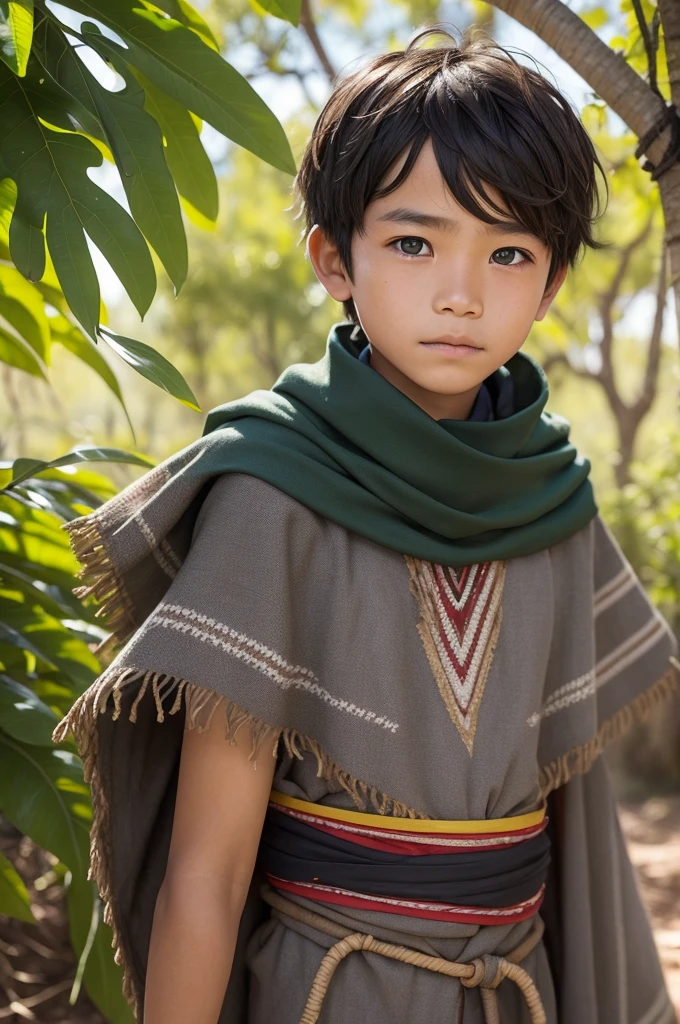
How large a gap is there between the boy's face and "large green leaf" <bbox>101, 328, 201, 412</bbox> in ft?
0.74

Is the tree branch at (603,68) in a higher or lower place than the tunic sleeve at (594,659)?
higher

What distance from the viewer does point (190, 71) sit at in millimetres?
1140

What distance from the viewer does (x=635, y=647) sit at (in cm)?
143

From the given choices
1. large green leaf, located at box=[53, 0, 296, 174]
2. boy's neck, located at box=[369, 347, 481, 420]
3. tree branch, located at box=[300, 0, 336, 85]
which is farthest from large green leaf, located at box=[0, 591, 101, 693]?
tree branch, located at box=[300, 0, 336, 85]

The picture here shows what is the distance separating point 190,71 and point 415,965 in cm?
101

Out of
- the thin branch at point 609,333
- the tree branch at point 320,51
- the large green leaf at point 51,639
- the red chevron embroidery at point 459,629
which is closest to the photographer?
the red chevron embroidery at point 459,629

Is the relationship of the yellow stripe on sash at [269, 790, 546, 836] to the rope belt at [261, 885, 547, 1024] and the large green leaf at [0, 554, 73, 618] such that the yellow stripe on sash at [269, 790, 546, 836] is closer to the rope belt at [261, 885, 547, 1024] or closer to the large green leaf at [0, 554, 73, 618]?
the rope belt at [261, 885, 547, 1024]

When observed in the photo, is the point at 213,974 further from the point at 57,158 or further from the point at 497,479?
the point at 57,158

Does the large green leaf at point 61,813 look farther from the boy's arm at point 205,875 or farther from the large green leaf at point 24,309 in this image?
the large green leaf at point 24,309

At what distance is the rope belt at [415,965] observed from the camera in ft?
3.61

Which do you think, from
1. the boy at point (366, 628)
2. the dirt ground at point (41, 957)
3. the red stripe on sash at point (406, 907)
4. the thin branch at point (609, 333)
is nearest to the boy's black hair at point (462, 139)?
the boy at point (366, 628)

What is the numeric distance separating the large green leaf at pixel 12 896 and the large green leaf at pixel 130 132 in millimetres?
776

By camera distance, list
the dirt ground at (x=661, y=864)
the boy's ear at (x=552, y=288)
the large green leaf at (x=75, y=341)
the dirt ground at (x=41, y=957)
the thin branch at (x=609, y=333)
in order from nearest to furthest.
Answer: the boy's ear at (x=552, y=288) < the large green leaf at (x=75, y=341) < the dirt ground at (x=41, y=957) < the dirt ground at (x=661, y=864) < the thin branch at (x=609, y=333)

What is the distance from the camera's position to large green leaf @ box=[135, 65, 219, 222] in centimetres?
125
